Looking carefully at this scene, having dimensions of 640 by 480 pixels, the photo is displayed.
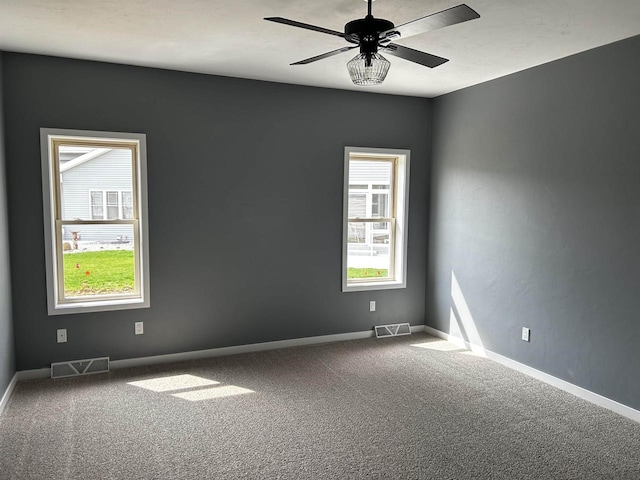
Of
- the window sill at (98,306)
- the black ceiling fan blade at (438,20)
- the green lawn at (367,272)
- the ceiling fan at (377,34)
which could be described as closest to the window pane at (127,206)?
the window sill at (98,306)

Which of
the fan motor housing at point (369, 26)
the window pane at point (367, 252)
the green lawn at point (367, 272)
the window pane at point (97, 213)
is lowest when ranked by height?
the green lawn at point (367, 272)

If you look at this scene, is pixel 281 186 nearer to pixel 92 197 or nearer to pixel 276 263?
pixel 276 263

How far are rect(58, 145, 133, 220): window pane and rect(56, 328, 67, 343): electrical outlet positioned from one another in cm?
95

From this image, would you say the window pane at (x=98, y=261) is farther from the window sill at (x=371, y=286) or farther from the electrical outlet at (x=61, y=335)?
the window sill at (x=371, y=286)

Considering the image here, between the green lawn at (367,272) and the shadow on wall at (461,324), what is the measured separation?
78 cm

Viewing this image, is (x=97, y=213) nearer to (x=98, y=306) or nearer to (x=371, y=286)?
(x=98, y=306)

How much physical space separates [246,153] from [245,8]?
1.83 m

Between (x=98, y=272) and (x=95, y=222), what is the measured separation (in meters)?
0.45

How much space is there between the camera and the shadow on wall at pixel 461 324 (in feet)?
15.6

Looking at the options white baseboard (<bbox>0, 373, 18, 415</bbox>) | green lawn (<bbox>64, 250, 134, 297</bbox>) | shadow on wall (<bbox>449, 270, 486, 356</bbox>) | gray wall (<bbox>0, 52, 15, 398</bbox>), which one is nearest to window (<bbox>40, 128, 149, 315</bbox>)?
green lawn (<bbox>64, 250, 134, 297</bbox>)

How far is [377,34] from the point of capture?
2.35 metres

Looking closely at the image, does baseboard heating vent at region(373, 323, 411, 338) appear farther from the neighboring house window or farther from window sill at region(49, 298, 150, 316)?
the neighboring house window

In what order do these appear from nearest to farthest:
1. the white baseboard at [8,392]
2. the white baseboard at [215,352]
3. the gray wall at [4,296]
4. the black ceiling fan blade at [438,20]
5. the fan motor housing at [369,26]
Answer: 1. the black ceiling fan blade at [438,20]
2. the fan motor housing at [369,26]
3. the white baseboard at [8,392]
4. the gray wall at [4,296]
5. the white baseboard at [215,352]

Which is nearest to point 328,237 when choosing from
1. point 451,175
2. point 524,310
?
point 451,175
